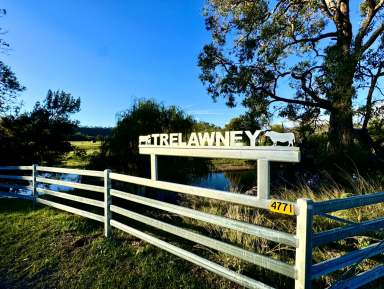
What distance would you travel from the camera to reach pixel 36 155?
65.9 feet

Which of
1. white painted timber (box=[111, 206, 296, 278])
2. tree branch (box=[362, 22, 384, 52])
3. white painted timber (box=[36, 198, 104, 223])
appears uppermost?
tree branch (box=[362, 22, 384, 52])

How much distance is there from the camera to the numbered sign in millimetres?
3549

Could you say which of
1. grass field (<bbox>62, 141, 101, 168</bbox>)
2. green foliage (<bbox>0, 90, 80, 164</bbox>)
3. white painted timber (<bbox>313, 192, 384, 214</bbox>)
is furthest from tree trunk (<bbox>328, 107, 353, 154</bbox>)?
green foliage (<bbox>0, 90, 80, 164</bbox>)

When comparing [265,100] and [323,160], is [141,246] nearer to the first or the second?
[323,160]

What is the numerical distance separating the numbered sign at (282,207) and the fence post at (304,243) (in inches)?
4.1

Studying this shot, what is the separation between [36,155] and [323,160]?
1526cm

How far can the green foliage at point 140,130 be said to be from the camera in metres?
14.0

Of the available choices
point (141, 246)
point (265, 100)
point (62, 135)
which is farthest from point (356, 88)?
point (62, 135)

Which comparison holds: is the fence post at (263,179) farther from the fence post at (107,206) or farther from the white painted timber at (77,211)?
the white painted timber at (77,211)

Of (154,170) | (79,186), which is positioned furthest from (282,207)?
(79,186)

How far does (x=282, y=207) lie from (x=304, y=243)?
0.45 metres

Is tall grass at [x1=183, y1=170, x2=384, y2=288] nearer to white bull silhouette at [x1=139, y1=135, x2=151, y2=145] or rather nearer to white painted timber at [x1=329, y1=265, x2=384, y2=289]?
white painted timber at [x1=329, y1=265, x2=384, y2=289]

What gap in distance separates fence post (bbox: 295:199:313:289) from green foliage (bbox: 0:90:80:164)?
18.5m

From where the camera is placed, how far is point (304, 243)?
3402 millimetres
